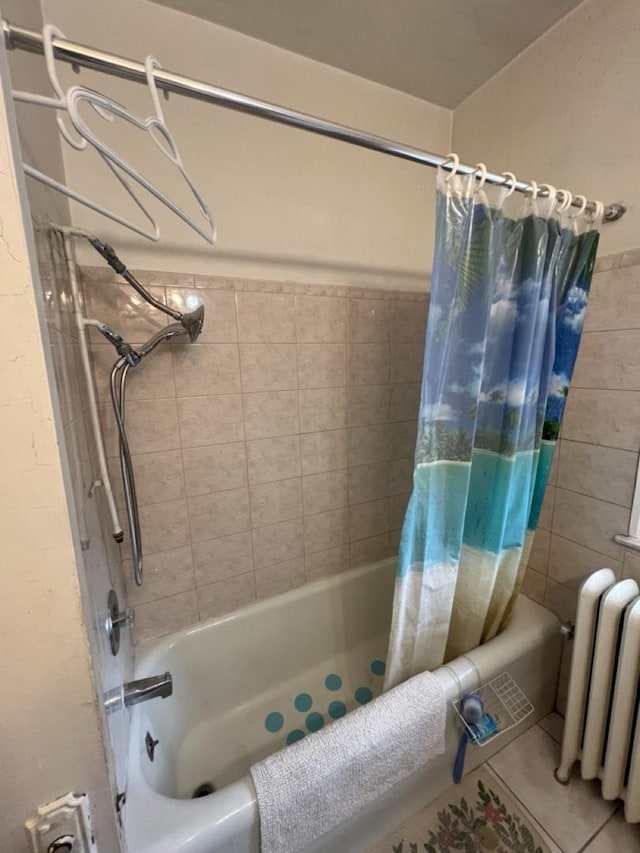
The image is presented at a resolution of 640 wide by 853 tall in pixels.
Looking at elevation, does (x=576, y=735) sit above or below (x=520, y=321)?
below

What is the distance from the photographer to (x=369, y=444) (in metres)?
1.53

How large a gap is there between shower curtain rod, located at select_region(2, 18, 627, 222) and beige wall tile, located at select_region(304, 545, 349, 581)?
4.54 feet

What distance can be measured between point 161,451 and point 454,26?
5.37 ft

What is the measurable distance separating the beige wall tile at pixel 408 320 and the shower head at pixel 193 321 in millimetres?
798

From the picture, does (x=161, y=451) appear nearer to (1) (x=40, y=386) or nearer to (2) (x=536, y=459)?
(1) (x=40, y=386)

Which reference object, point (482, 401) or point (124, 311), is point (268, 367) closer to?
point (124, 311)

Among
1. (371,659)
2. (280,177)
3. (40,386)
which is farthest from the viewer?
(371,659)

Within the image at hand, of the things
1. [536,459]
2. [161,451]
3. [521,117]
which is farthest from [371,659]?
[521,117]

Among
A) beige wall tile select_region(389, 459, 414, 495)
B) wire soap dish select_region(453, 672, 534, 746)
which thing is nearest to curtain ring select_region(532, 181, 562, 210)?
beige wall tile select_region(389, 459, 414, 495)

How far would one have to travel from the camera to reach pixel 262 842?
2.43 ft

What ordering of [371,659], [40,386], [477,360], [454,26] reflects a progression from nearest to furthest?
[40,386]
[477,360]
[454,26]
[371,659]

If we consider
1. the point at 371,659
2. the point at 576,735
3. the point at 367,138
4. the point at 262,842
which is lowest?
the point at 371,659

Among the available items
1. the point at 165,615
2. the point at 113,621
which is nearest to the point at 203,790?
the point at 165,615

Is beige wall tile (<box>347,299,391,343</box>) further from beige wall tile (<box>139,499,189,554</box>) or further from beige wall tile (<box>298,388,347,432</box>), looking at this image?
beige wall tile (<box>139,499,189,554</box>)
